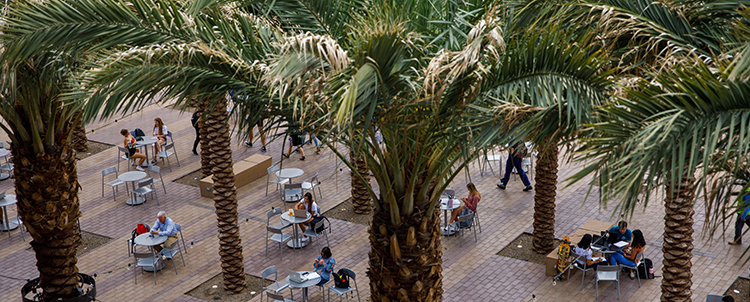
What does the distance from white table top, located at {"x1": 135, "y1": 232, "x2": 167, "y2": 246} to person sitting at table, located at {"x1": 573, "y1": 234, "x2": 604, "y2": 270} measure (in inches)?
286

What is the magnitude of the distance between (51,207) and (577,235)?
8721 millimetres

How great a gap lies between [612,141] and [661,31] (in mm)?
2356

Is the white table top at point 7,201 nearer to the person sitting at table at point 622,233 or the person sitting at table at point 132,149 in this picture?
the person sitting at table at point 132,149

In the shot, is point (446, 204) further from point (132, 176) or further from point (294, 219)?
point (132, 176)

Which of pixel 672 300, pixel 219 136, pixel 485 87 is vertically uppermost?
pixel 485 87

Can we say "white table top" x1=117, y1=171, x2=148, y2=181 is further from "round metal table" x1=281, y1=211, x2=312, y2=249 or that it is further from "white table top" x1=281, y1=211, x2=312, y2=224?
"white table top" x1=281, y1=211, x2=312, y2=224

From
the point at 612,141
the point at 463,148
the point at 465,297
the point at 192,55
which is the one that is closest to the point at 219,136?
the point at 465,297

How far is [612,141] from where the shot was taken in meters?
4.70

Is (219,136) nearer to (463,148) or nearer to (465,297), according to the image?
(465,297)

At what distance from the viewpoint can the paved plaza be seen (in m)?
12.4

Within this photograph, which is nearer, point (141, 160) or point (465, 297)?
point (465, 297)

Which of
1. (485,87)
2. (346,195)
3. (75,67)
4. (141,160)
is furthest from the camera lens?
(141,160)

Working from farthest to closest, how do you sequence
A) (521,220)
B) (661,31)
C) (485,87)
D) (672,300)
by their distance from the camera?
1. (521,220)
2. (672,300)
3. (661,31)
4. (485,87)

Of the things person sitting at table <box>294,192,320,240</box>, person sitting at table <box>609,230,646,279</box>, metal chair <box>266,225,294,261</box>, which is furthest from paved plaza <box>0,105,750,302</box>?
person sitting at table <box>294,192,320,240</box>
